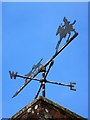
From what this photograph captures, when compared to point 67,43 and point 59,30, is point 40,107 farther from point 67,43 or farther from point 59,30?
point 59,30

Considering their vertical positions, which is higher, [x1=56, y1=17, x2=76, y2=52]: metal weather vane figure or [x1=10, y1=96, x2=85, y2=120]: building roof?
[x1=56, y1=17, x2=76, y2=52]: metal weather vane figure

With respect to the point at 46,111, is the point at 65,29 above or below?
above

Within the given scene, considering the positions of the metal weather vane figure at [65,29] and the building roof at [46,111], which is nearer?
the building roof at [46,111]

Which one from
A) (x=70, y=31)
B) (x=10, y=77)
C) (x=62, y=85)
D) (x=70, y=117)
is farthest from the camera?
(x=10, y=77)

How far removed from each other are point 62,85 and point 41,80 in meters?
0.98

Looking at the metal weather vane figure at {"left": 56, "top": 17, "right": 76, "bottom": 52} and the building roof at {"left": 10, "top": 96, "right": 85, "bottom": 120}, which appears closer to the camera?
the building roof at {"left": 10, "top": 96, "right": 85, "bottom": 120}

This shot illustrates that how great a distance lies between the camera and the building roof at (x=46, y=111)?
4.57 m

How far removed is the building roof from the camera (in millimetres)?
4574

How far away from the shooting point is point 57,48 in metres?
6.47

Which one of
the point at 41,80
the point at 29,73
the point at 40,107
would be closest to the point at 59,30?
the point at 41,80

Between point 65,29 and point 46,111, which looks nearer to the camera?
point 46,111

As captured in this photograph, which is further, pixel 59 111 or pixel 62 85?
pixel 62 85

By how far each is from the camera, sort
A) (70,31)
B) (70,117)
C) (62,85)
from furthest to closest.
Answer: (62,85) → (70,31) → (70,117)

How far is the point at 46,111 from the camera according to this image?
180 inches
